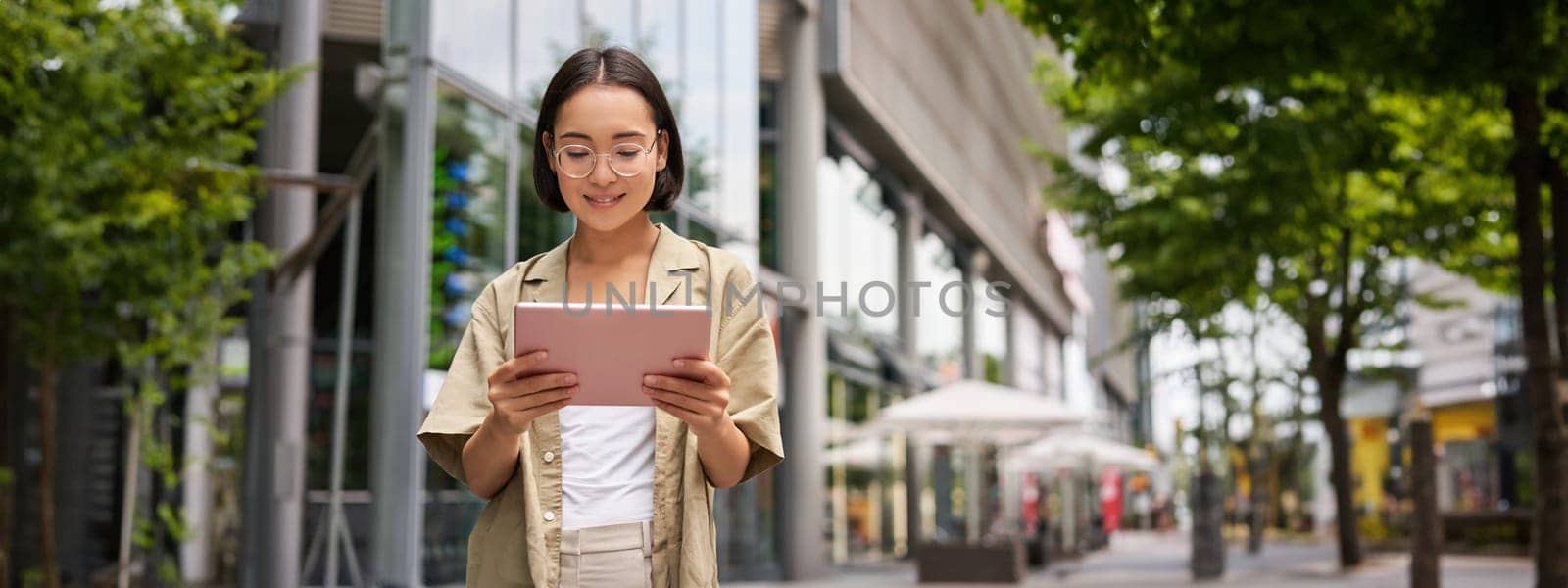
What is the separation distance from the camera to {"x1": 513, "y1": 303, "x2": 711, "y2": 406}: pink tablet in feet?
6.69

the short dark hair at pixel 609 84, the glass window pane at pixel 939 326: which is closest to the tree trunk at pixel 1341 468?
the glass window pane at pixel 939 326

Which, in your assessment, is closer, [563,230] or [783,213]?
[563,230]

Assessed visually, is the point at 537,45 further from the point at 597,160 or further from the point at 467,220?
the point at 597,160

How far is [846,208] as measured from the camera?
26656 millimetres

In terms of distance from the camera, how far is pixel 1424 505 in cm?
1233

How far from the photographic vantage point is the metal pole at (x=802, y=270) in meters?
21.6

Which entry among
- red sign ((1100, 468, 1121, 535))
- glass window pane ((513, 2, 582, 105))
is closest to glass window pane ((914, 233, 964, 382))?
glass window pane ((513, 2, 582, 105))

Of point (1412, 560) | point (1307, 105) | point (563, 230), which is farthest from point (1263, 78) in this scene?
point (563, 230)

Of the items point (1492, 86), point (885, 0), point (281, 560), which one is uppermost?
point (885, 0)

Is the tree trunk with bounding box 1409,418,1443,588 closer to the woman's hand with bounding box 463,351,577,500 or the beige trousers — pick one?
the beige trousers

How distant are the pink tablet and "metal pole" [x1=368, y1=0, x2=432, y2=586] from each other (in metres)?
8.01

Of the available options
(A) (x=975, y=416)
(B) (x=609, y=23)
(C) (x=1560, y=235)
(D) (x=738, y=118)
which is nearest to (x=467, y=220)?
(B) (x=609, y=23)

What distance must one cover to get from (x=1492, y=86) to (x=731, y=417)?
951 centimetres

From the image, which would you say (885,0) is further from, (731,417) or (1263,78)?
(731,417)
